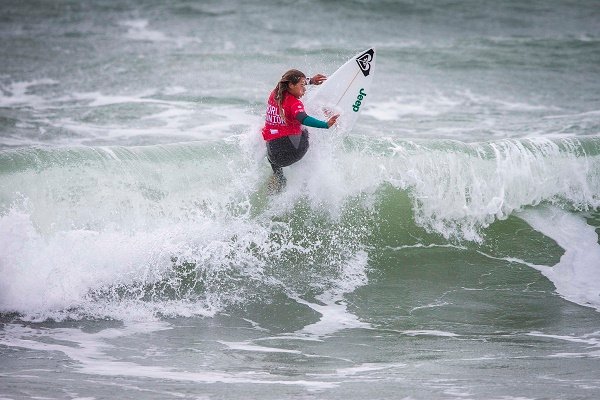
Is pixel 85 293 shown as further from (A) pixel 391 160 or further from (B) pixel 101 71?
(B) pixel 101 71

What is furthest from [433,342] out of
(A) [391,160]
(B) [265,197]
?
(A) [391,160]

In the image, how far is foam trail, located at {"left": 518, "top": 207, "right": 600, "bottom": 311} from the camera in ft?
27.0

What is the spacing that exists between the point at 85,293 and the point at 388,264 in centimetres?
308

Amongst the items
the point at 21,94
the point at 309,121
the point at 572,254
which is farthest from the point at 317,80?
the point at 21,94

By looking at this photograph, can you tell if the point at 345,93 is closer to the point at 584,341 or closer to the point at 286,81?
the point at 286,81

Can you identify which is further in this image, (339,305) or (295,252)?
(295,252)

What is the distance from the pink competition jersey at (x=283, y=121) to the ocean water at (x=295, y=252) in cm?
70

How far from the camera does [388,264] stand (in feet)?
29.1

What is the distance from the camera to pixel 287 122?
26.8 ft

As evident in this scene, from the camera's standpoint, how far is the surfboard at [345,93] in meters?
9.12

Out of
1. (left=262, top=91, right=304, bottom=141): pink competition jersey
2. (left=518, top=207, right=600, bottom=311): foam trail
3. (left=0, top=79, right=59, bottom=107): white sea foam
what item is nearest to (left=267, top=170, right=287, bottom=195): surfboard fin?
(left=262, top=91, right=304, bottom=141): pink competition jersey

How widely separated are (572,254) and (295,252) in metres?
3.01

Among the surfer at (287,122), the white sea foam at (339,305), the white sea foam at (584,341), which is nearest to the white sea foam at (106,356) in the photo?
the white sea foam at (339,305)

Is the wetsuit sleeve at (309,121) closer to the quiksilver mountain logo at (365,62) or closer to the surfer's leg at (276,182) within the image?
the surfer's leg at (276,182)
